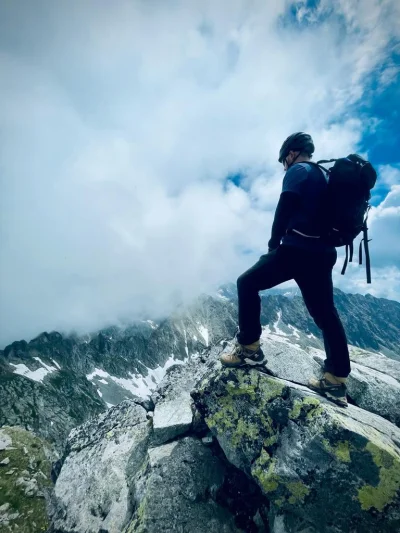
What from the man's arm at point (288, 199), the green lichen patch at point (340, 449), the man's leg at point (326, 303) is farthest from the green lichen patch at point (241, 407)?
the man's arm at point (288, 199)

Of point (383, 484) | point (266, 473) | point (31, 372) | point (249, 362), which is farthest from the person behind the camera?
point (31, 372)

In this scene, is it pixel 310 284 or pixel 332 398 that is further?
pixel 332 398

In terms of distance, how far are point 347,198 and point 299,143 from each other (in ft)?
7.69

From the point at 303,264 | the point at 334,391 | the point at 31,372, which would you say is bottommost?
the point at 31,372

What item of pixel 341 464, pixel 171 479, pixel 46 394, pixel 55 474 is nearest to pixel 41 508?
pixel 55 474

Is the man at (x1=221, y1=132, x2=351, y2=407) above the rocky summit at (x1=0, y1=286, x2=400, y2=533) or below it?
above

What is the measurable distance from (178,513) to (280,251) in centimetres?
759

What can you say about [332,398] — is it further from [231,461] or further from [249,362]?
[231,461]

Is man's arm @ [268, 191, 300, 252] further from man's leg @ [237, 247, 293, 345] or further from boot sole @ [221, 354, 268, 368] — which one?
boot sole @ [221, 354, 268, 368]

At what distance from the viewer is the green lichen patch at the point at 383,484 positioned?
5717 mm

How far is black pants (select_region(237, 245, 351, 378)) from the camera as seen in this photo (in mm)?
7086

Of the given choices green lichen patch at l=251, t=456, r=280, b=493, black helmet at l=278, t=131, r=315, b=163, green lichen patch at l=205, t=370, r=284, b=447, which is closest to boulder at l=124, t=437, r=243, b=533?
green lichen patch at l=205, t=370, r=284, b=447

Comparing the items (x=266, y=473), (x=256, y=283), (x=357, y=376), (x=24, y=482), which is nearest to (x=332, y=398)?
(x=266, y=473)

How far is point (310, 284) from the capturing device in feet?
24.2
